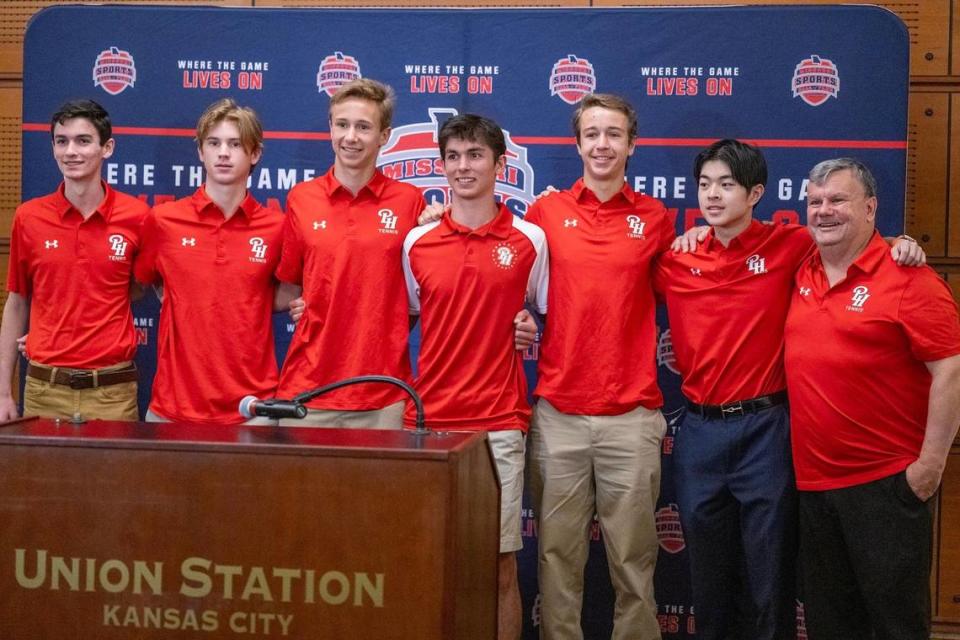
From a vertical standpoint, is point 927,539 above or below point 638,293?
below

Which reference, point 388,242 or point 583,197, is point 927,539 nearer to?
point 583,197

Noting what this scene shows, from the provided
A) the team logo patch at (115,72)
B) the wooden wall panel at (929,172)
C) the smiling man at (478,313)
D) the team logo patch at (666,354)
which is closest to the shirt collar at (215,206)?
the smiling man at (478,313)

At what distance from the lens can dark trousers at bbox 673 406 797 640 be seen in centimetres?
370

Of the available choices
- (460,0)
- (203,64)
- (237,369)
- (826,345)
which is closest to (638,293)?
(826,345)

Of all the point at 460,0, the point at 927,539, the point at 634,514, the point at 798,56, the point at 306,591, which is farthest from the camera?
the point at 460,0

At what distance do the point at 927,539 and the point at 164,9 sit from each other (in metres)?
3.77

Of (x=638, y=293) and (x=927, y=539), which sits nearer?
(x=927, y=539)

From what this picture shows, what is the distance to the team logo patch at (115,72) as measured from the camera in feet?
15.6

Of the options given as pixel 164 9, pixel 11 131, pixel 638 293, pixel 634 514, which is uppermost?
pixel 164 9

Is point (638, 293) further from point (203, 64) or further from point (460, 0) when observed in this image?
→ point (203, 64)

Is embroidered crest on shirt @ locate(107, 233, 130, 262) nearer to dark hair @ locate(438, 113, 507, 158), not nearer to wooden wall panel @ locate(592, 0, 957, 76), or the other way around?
dark hair @ locate(438, 113, 507, 158)

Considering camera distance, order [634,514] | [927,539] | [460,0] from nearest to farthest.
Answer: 1. [927,539]
2. [634,514]
3. [460,0]

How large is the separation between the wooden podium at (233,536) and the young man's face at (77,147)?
6.25 ft

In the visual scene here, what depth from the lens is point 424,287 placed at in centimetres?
391
